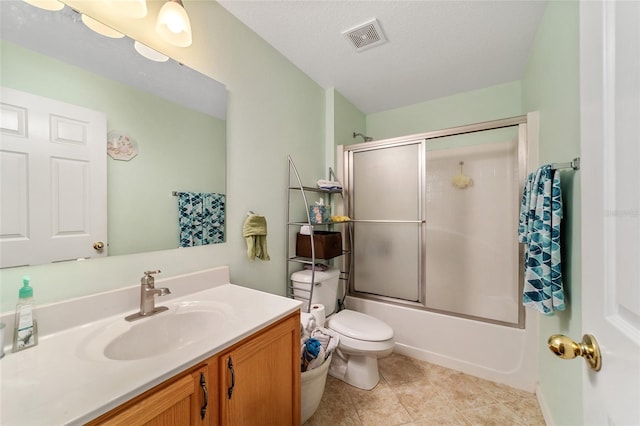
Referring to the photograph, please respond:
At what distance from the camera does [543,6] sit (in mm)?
1415

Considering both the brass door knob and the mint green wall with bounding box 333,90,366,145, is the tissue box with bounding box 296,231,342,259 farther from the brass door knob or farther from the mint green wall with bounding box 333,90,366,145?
the brass door knob

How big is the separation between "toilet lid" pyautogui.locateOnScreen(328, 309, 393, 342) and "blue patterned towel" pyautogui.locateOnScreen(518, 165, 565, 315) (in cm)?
82

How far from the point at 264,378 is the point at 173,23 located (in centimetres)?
150

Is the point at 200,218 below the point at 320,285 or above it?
above

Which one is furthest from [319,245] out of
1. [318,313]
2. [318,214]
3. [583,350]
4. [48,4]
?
[48,4]

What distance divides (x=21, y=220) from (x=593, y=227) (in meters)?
1.49

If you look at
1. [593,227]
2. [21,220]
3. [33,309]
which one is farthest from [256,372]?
[593,227]

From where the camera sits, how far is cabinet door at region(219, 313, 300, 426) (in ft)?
2.71

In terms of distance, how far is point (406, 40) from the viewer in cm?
173

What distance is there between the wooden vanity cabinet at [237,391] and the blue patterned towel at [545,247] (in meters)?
1.10

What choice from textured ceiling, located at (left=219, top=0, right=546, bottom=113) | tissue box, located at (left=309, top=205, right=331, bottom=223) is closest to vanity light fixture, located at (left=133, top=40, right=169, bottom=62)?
textured ceiling, located at (left=219, top=0, right=546, bottom=113)

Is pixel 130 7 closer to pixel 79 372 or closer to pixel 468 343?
pixel 79 372

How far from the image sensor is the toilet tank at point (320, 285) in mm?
1833

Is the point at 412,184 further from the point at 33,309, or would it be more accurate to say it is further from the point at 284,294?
the point at 33,309
